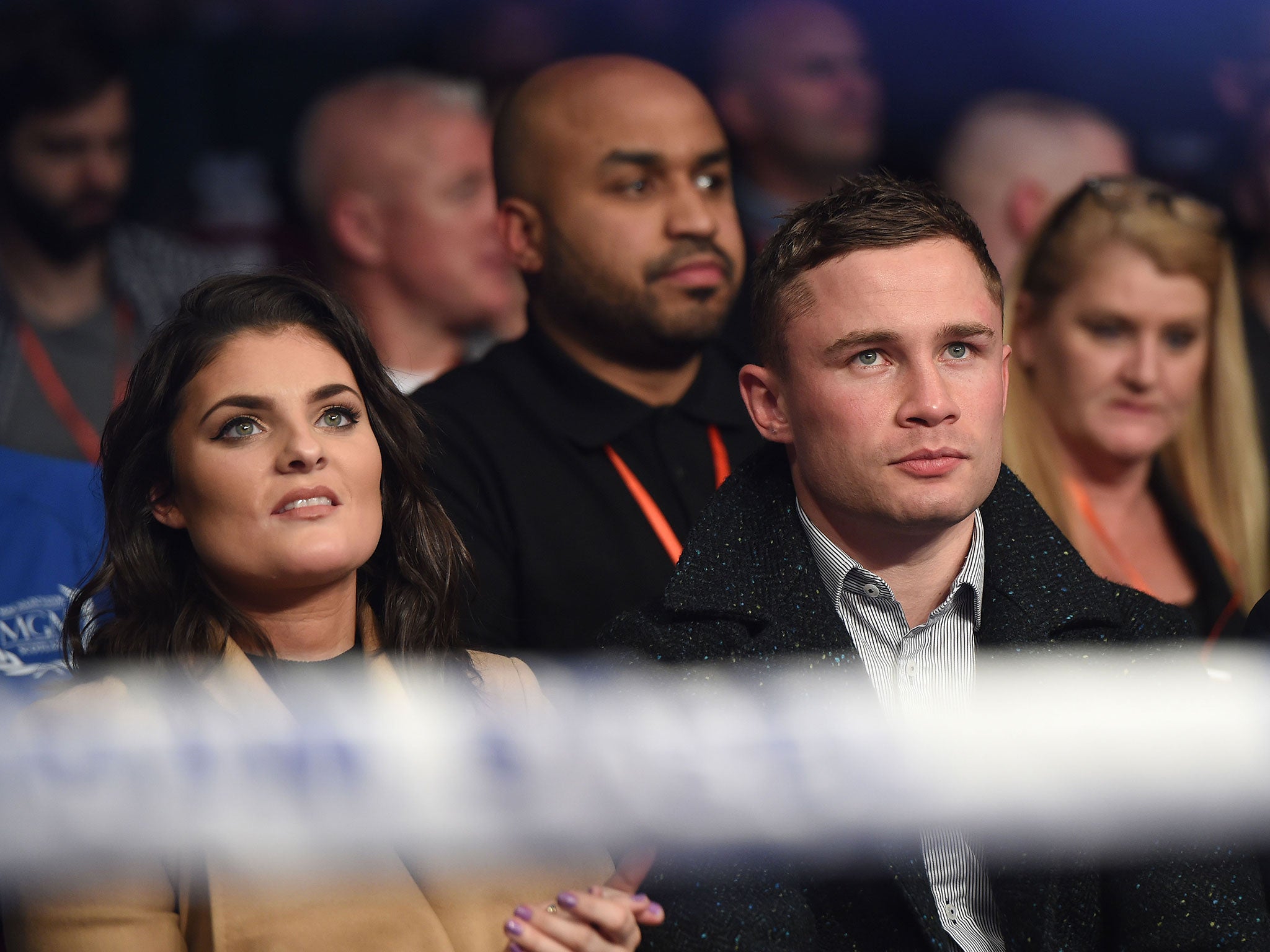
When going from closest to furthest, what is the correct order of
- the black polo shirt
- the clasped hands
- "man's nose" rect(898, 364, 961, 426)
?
1. the clasped hands
2. "man's nose" rect(898, 364, 961, 426)
3. the black polo shirt

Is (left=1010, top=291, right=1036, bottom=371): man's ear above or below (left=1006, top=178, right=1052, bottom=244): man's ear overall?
below

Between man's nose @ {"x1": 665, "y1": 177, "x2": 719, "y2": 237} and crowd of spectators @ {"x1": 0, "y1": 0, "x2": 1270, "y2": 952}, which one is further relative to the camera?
man's nose @ {"x1": 665, "y1": 177, "x2": 719, "y2": 237}

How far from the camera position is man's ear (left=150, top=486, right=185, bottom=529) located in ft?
5.43

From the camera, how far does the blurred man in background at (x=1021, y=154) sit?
121 inches

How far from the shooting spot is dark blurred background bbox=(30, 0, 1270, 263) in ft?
9.50

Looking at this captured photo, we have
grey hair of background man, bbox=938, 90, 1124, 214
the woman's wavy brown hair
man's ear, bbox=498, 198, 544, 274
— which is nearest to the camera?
the woman's wavy brown hair

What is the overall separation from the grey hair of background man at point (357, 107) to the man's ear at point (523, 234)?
705 millimetres

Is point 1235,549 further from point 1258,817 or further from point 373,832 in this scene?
point 373,832

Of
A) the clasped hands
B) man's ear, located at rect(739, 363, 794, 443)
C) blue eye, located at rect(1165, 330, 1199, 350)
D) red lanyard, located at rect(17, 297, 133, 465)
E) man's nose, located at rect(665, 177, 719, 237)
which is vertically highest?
man's nose, located at rect(665, 177, 719, 237)

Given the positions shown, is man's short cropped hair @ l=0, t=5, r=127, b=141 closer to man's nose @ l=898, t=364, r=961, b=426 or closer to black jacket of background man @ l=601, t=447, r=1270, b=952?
black jacket of background man @ l=601, t=447, r=1270, b=952

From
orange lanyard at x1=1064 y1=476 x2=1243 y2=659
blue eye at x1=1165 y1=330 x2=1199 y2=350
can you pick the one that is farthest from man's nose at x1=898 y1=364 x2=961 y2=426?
blue eye at x1=1165 y1=330 x2=1199 y2=350

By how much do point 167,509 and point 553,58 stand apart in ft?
Result: 4.81

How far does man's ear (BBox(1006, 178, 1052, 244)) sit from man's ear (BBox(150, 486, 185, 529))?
6.33ft

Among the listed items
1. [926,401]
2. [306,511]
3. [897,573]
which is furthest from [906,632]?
[306,511]
